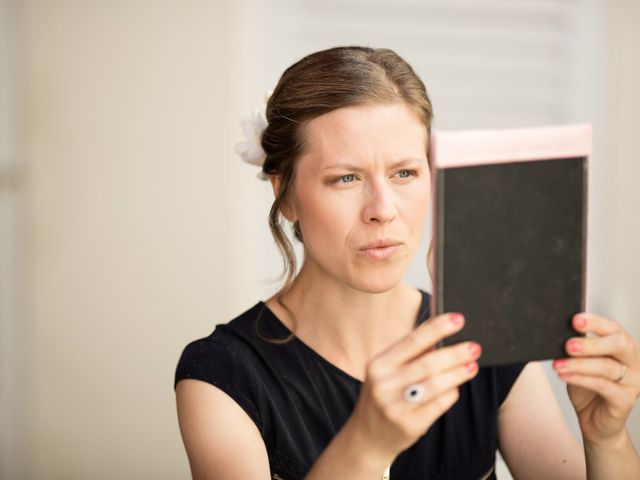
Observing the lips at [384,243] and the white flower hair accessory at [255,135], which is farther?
the white flower hair accessory at [255,135]

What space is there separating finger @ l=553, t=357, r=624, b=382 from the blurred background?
Result: 6.79 ft

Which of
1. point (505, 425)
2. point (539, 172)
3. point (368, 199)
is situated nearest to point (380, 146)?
point (368, 199)

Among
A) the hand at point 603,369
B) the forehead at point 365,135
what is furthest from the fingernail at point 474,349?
the forehead at point 365,135

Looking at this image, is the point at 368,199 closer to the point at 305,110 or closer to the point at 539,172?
the point at 305,110

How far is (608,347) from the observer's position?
134 centimetres

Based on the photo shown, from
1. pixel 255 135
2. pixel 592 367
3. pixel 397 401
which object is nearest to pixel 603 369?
pixel 592 367

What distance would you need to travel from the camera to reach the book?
4.00 feet

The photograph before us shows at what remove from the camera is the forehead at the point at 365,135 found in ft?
5.36

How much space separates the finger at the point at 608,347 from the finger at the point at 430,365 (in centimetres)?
19

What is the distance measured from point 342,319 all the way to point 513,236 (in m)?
0.64

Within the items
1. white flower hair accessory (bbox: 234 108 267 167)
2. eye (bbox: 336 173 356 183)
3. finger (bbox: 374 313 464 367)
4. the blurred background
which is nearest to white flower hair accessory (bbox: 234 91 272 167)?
white flower hair accessory (bbox: 234 108 267 167)

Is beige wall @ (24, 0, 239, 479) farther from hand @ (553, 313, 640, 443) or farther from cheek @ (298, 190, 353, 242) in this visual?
hand @ (553, 313, 640, 443)

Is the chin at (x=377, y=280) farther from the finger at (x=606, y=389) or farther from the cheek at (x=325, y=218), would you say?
the finger at (x=606, y=389)

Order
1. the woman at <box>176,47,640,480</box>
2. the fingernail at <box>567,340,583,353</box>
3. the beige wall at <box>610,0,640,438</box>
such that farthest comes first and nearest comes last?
the beige wall at <box>610,0,640,438</box> < the woman at <box>176,47,640,480</box> < the fingernail at <box>567,340,583,353</box>
